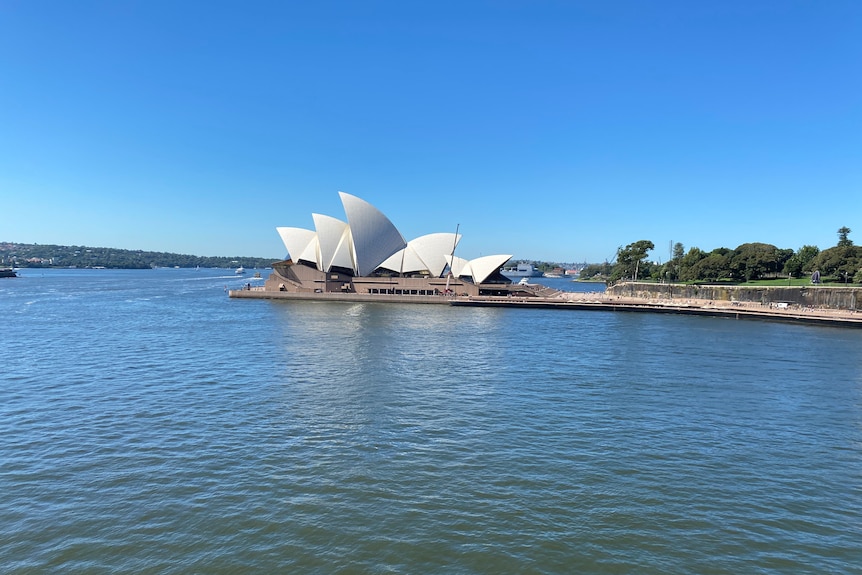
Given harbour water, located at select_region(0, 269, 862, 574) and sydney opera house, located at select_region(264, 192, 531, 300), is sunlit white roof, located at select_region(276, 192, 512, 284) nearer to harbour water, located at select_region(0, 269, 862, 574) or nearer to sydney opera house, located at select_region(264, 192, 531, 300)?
sydney opera house, located at select_region(264, 192, 531, 300)

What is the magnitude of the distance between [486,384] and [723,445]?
8881 mm

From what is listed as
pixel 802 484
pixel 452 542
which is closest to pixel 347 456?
pixel 452 542

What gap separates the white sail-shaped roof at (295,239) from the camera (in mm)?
67188

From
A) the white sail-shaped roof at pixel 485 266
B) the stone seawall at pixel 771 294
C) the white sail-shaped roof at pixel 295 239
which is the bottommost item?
the stone seawall at pixel 771 294

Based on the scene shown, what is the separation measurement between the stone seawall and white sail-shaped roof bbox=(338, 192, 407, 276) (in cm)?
4197

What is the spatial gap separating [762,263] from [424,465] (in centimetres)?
8375

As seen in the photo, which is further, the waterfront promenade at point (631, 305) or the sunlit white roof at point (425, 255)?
the sunlit white roof at point (425, 255)

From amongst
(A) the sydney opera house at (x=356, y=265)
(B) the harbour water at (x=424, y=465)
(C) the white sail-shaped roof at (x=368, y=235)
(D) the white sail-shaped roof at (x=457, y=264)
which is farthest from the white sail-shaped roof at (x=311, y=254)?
(B) the harbour water at (x=424, y=465)

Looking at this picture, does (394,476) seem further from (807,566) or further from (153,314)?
(153,314)

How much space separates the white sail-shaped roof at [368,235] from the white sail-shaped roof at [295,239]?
7.65 metres

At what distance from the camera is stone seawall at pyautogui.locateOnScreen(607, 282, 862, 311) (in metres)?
50.0

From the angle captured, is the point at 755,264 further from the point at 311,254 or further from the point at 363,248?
the point at 311,254

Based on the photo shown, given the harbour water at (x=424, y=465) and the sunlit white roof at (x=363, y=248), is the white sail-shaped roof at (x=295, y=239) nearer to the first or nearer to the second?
the sunlit white roof at (x=363, y=248)

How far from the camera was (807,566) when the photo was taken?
7992mm
